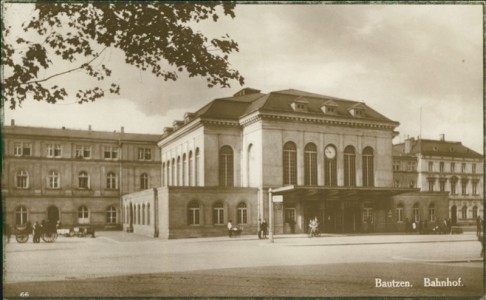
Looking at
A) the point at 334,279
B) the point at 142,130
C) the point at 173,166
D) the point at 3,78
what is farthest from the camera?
the point at 173,166

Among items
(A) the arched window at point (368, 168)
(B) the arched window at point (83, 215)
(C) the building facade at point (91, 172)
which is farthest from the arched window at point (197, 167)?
(A) the arched window at point (368, 168)

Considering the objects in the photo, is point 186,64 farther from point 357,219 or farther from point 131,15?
point 357,219

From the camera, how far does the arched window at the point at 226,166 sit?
1442 inches

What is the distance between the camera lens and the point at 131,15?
40.7ft

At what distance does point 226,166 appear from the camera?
36.9 metres

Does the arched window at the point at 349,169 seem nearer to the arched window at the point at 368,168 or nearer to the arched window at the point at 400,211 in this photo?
the arched window at the point at 368,168

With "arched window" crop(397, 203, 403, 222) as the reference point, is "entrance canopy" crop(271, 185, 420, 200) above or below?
above

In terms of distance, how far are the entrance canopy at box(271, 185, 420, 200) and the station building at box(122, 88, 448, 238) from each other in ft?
0.21

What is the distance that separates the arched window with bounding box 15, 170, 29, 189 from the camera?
1504 centimetres

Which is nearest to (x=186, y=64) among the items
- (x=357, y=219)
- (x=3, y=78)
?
(x=3, y=78)

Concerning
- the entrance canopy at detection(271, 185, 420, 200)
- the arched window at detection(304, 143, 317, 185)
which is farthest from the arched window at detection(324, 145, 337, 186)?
the entrance canopy at detection(271, 185, 420, 200)

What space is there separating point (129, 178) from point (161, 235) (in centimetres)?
1213

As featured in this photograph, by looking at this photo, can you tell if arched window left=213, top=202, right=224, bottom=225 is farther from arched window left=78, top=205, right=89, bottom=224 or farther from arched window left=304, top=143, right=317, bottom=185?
arched window left=78, top=205, right=89, bottom=224

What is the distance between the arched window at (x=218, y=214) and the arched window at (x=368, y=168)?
980 cm
